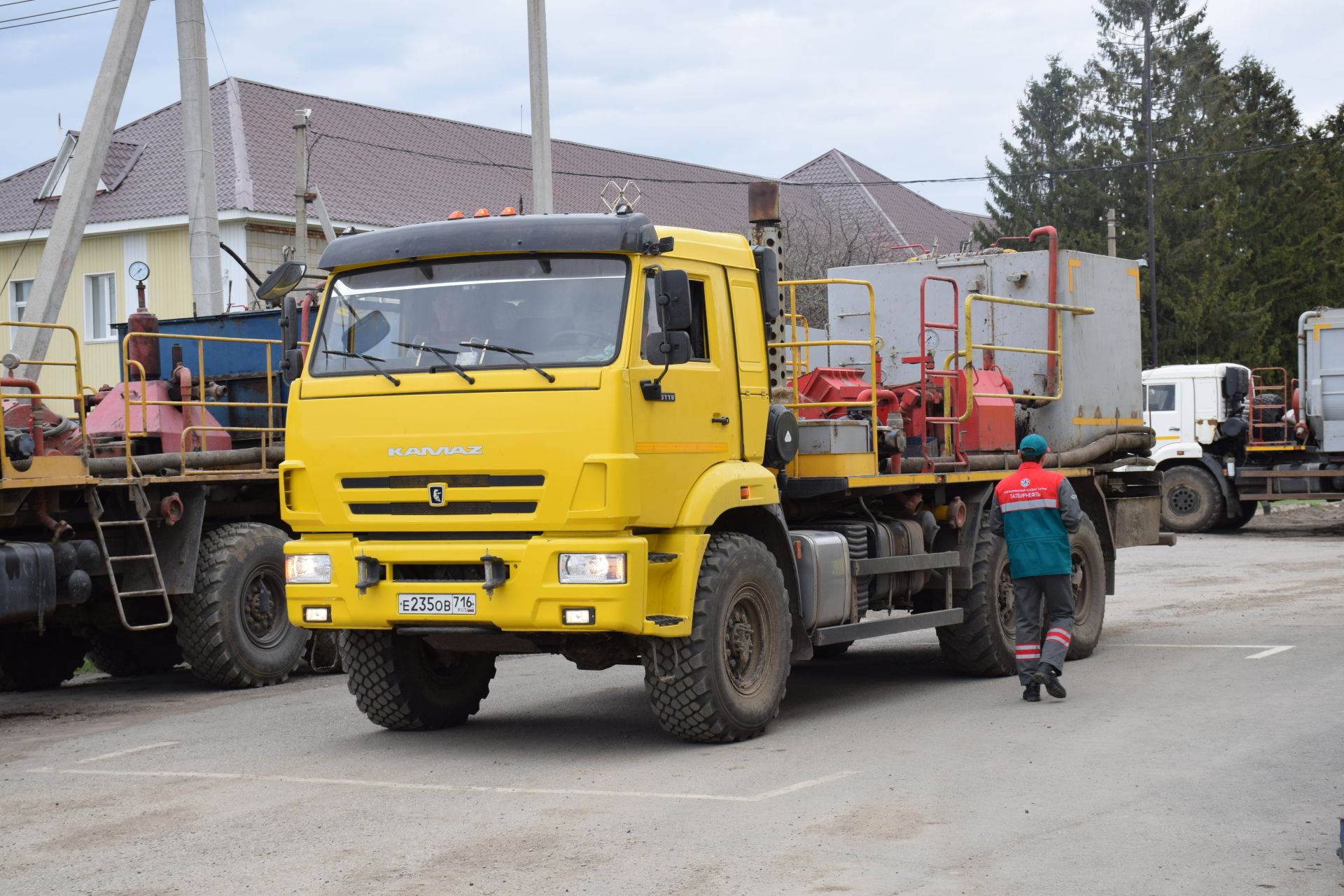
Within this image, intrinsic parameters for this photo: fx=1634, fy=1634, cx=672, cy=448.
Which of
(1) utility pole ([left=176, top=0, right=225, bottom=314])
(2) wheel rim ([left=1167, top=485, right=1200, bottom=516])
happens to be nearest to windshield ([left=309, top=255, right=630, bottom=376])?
(1) utility pole ([left=176, top=0, right=225, bottom=314])

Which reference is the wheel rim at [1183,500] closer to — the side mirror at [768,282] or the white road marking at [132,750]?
the side mirror at [768,282]

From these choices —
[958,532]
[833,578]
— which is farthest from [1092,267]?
[833,578]

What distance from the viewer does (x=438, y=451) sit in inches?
340

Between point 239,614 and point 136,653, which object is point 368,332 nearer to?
point 239,614

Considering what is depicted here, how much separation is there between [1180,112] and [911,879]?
4885 cm

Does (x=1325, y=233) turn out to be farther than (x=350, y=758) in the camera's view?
Yes

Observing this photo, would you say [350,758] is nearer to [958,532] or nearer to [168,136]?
[958,532]

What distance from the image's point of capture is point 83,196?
16297 mm

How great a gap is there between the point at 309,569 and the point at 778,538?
278 centimetres

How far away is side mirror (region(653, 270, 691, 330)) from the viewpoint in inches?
339

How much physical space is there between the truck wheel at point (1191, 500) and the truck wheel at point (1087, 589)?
15017 mm

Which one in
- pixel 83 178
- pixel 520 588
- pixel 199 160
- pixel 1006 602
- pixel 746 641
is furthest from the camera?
pixel 199 160

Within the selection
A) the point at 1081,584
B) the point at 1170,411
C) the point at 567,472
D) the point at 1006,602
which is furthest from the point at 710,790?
the point at 1170,411

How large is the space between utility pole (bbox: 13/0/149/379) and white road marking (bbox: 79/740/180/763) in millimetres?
6667
